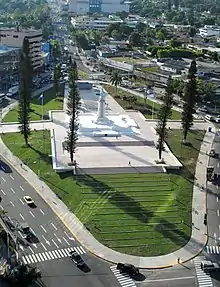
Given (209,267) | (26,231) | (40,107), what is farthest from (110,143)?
(209,267)

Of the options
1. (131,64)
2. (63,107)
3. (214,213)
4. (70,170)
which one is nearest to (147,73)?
(131,64)

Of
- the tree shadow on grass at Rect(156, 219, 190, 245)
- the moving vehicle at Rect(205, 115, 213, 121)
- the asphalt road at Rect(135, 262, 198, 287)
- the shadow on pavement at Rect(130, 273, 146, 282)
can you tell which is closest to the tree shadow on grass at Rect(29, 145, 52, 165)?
the tree shadow on grass at Rect(156, 219, 190, 245)

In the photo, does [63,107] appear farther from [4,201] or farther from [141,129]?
[4,201]

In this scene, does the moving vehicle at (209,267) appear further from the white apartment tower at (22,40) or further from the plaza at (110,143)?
the white apartment tower at (22,40)

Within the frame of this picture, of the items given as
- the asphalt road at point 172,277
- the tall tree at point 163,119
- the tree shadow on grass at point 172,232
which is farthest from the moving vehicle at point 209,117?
A: the asphalt road at point 172,277

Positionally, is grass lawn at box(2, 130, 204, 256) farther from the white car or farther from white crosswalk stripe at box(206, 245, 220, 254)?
the white car

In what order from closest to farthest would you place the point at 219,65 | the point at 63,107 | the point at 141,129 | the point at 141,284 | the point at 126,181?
the point at 141,284, the point at 126,181, the point at 141,129, the point at 63,107, the point at 219,65

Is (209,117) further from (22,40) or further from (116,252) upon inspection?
(22,40)
